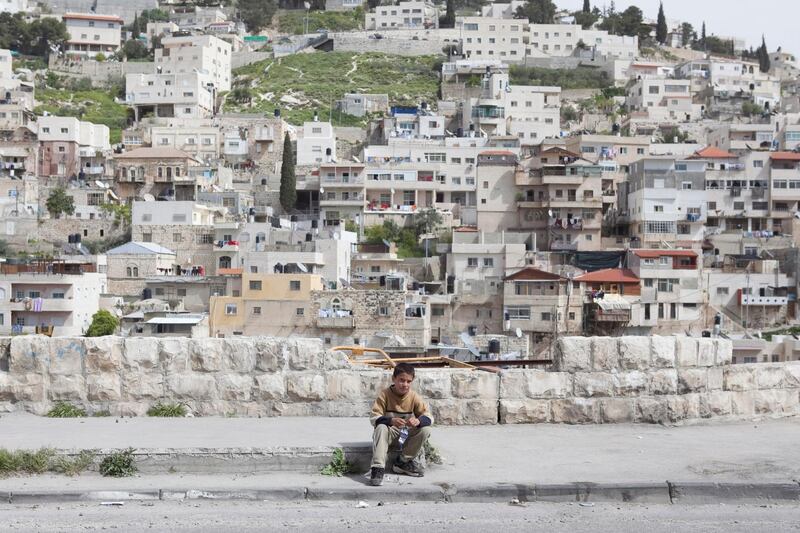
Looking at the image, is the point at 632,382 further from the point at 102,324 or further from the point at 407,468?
the point at 102,324

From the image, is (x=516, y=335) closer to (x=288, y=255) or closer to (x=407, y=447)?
(x=288, y=255)

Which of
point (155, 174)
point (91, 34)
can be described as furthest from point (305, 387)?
point (91, 34)

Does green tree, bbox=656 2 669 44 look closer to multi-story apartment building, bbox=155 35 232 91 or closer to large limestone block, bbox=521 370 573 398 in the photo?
multi-story apartment building, bbox=155 35 232 91

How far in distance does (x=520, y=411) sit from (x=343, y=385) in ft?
5.20

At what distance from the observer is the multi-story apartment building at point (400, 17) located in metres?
108

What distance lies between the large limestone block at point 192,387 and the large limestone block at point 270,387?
398 mm

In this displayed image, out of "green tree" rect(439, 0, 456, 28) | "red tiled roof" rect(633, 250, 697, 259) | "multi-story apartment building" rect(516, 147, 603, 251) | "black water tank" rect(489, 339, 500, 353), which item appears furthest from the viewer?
"green tree" rect(439, 0, 456, 28)

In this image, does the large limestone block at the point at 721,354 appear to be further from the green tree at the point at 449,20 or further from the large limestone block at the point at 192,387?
the green tree at the point at 449,20

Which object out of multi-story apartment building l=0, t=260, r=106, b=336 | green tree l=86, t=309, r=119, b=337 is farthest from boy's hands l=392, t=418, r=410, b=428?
multi-story apartment building l=0, t=260, r=106, b=336

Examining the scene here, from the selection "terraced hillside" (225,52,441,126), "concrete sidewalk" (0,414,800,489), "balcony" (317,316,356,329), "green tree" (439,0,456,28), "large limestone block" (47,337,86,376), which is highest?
"green tree" (439,0,456,28)

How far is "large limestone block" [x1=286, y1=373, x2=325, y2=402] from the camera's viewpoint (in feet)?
30.3

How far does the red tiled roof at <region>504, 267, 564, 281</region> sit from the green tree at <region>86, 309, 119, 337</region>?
16.5 metres

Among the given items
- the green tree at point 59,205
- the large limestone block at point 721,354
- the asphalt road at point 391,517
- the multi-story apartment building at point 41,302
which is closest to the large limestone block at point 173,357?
the asphalt road at point 391,517

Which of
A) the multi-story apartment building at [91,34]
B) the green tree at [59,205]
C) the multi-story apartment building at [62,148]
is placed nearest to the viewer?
the green tree at [59,205]
